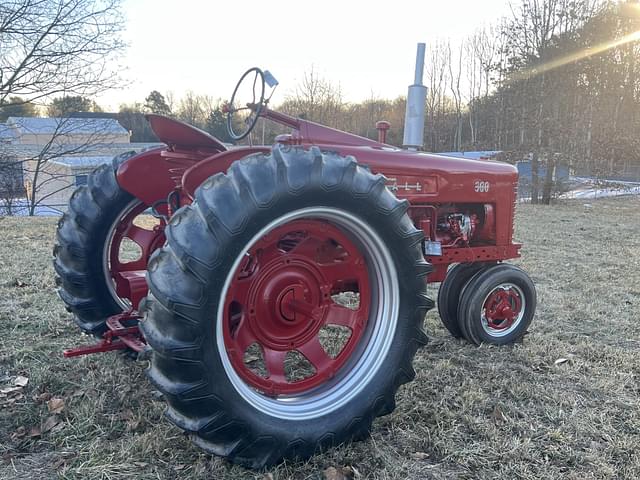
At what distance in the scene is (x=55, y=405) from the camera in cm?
249

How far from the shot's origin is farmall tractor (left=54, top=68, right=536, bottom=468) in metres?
1.79

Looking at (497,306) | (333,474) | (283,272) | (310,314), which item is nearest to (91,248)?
(283,272)

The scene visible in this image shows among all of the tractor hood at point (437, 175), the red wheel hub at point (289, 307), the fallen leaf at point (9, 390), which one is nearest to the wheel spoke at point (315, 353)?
the red wheel hub at point (289, 307)

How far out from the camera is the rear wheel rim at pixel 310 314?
86.7 inches

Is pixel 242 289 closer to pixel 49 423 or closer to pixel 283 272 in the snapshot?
pixel 283 272

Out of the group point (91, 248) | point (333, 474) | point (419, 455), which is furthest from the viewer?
point (91, 248)

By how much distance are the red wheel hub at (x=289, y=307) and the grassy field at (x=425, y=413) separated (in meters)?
0.40

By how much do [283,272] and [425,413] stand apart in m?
1.05

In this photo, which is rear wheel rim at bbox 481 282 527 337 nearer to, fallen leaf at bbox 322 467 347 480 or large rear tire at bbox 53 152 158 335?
fallen leaf at bbox 322 467 347 480

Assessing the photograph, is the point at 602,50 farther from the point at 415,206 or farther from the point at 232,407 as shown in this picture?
the point at 232,407

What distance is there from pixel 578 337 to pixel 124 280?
10.7 feet

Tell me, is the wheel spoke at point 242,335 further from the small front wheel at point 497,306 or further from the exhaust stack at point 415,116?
the exhaust stack at point 415,116

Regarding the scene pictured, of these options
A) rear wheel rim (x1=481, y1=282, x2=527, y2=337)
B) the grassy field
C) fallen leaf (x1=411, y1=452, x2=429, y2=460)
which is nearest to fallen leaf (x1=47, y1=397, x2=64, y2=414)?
the grassy field

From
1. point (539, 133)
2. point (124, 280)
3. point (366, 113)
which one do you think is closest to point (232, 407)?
point (124, 280)
